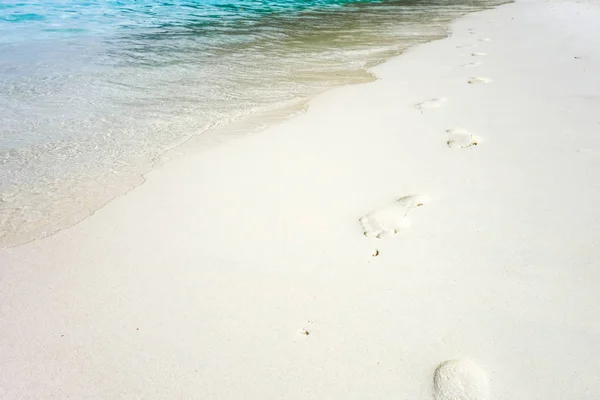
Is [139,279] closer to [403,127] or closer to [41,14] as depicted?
[403,127]

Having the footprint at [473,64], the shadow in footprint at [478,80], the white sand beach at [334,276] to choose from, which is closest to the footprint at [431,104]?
the white sand beach at [334,276]

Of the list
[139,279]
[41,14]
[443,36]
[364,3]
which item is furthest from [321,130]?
[364,3]

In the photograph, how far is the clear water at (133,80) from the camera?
2.60 meters

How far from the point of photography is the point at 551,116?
3072mm

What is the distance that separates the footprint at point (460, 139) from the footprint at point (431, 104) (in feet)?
1.66

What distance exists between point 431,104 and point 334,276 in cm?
224

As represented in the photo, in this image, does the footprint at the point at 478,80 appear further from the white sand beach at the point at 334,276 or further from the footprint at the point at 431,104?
the white sand beach at the point at 334,276

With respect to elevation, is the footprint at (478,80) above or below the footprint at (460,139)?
above

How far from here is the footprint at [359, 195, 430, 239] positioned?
2037mm

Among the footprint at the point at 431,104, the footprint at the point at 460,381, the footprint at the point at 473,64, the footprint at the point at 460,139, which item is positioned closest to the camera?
the footprint at the point at 460,381

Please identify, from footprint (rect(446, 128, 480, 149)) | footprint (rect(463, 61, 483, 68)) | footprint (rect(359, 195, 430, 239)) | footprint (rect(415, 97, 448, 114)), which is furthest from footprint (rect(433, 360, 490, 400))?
footprint (rect(463, 61, 483, 68))

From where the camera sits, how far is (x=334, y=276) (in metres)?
1.78

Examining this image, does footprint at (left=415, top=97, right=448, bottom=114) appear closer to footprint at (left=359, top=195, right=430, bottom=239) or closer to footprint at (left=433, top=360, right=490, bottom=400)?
footprint at (left=359, top=195, right=430, bottom=239)

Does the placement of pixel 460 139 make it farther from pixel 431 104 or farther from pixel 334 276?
pixel 334 276
